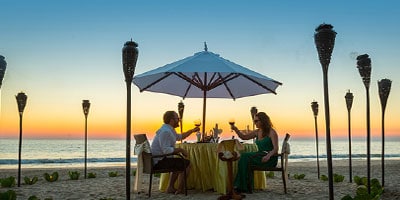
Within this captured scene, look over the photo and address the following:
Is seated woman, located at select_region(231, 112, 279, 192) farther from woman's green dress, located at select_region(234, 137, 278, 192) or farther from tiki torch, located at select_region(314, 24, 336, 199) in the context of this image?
tiki torch, located at select_region(314, 24, 336, 199)

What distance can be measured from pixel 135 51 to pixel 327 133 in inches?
110

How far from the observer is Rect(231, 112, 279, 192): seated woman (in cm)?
689

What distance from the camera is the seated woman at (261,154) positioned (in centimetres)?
689

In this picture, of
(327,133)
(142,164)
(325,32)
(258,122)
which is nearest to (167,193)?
(142,164)

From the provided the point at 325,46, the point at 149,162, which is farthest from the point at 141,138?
the point at 325,46

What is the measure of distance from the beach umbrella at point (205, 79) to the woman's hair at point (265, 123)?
618 millimetres

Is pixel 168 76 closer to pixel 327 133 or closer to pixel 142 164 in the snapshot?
pixel 142 164

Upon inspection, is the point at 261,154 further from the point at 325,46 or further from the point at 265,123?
the point at 325,46

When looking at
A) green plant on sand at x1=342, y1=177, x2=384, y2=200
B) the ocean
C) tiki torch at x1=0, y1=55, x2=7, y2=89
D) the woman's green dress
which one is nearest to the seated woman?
the woman's green dress

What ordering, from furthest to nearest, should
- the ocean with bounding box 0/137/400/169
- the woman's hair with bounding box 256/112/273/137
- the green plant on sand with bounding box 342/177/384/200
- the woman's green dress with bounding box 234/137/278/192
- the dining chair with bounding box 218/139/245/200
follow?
the ocean with bounding box 0/137/400/169, the woman's hair with bounding box 256/112/273/137, the woman's green dress with bounding box 234/137/278/192, the dining chair with bounding box 218/139/245/200, the green plant on sand with bounding box 342/177/384/200

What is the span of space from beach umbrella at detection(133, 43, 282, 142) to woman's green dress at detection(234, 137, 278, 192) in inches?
43.2

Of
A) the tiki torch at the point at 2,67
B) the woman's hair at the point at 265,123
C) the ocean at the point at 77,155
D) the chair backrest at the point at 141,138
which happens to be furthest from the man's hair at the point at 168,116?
the ocean at the point at 77,155

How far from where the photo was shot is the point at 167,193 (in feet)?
23.7

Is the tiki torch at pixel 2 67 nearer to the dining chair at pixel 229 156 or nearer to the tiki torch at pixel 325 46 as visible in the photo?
the dining chair at pixel 229 156
